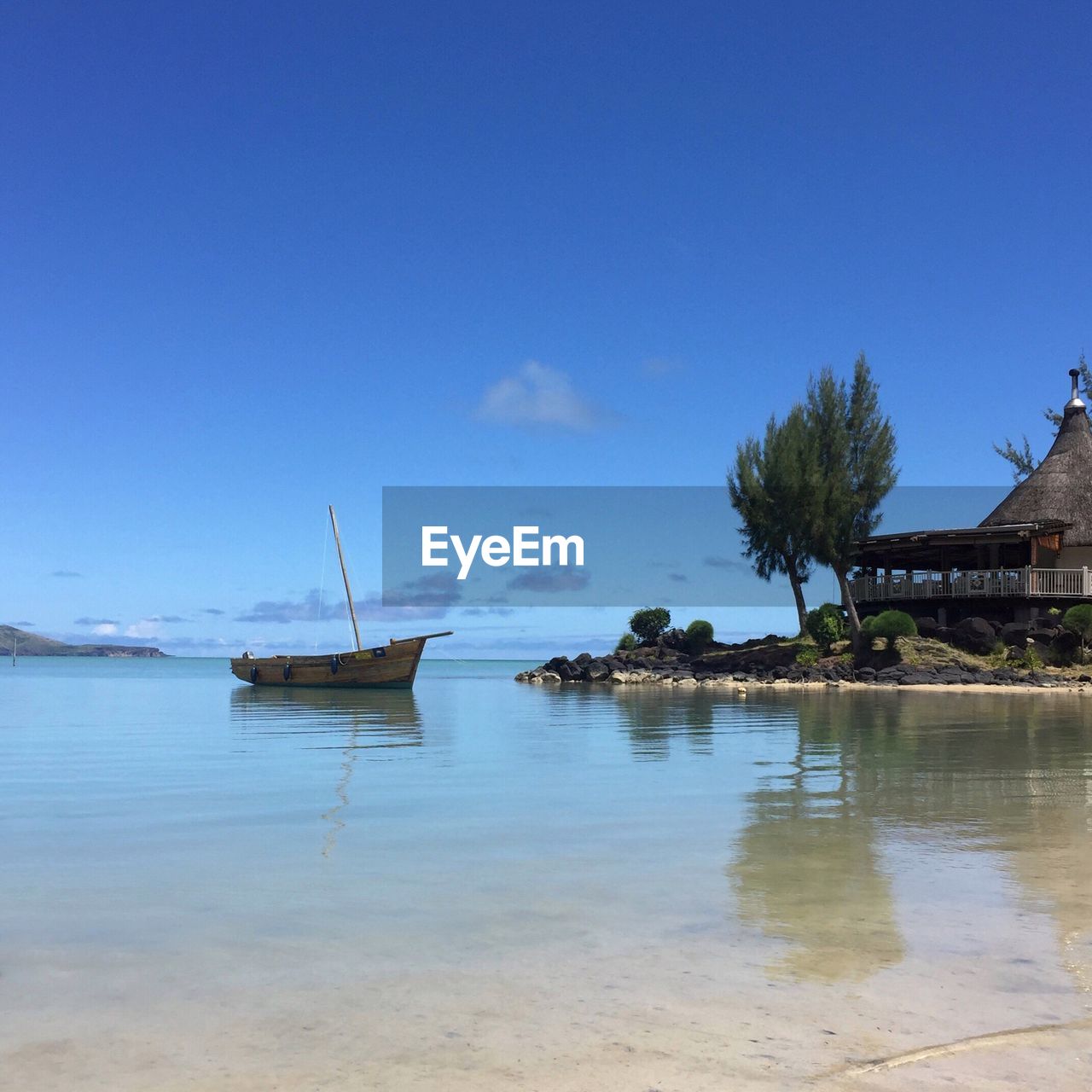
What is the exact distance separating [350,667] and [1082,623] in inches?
1125

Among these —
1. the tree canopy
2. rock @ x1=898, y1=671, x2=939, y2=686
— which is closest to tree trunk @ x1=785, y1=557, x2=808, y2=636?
the tree canopy

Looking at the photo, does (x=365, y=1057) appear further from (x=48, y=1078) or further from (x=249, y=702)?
(x=249, y=702)

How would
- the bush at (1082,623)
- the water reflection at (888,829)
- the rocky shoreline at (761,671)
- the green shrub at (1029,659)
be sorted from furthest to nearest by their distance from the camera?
1. the green shrub at (1029,659)
2. the bush at (1082,623)
3. the rocky shoreline at (761,671)
4. the water reflection at (888,829)

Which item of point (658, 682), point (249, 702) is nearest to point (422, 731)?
point (249, 702)

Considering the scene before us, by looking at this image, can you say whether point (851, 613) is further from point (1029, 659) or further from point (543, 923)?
point (543, 923)

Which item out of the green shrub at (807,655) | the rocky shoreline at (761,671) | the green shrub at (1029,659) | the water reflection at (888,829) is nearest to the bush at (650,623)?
the rocky shoreline at (761,671)

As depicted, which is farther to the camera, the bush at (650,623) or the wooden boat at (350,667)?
the bush at (650,623)

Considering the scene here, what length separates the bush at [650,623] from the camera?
56906mm

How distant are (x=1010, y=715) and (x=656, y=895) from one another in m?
18.9

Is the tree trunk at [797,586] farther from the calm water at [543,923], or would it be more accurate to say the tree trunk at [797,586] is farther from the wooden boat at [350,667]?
the calm water at [543,923]

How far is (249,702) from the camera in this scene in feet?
116

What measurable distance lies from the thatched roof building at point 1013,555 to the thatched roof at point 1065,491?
0.04 meters

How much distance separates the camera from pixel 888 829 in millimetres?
8836

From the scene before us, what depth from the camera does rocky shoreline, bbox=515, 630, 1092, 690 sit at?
→ 115 feet
